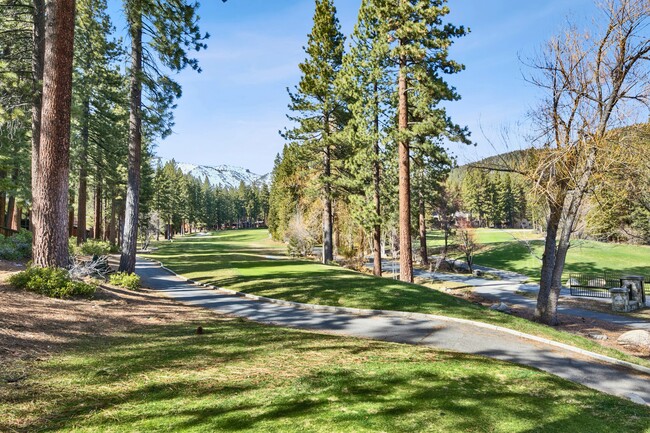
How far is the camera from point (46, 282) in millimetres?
9164

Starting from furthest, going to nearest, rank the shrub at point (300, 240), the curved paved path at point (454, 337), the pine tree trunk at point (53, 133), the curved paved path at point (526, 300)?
the shrub at point (300, 240)
the curved paved path at point (526, 300)
the pine tree trunk at point (53, 133)
the curved paved path at point (454, 337)

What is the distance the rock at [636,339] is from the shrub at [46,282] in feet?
55.9

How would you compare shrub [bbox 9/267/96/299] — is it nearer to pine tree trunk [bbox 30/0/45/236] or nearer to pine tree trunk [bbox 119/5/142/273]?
pine tree trunk [bbox 119/5/142/273]

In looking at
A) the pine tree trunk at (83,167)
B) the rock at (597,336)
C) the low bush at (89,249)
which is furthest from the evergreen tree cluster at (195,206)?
the rock at (597,336)

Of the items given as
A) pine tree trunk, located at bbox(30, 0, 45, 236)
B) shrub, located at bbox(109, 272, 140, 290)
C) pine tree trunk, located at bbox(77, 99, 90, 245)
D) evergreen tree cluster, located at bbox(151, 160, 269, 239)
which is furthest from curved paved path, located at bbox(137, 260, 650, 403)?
evergreen tree cluster, located at bbox(151, 160, 269, 239)

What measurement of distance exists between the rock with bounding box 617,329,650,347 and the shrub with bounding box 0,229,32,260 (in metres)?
23.4

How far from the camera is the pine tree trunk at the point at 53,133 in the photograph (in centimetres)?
921

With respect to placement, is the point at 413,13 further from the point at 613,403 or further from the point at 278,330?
the point at 613,403

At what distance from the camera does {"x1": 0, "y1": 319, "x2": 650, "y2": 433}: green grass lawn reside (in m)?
3.76

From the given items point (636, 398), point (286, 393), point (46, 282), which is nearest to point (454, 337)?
point (636, 398)

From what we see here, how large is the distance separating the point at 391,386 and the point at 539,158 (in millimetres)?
11791

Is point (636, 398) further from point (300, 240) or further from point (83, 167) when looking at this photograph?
point (300, 240)

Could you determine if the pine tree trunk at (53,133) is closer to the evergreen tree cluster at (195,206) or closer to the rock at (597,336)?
the rock at (597,336)

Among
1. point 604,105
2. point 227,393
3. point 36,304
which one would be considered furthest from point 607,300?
point 36,304
